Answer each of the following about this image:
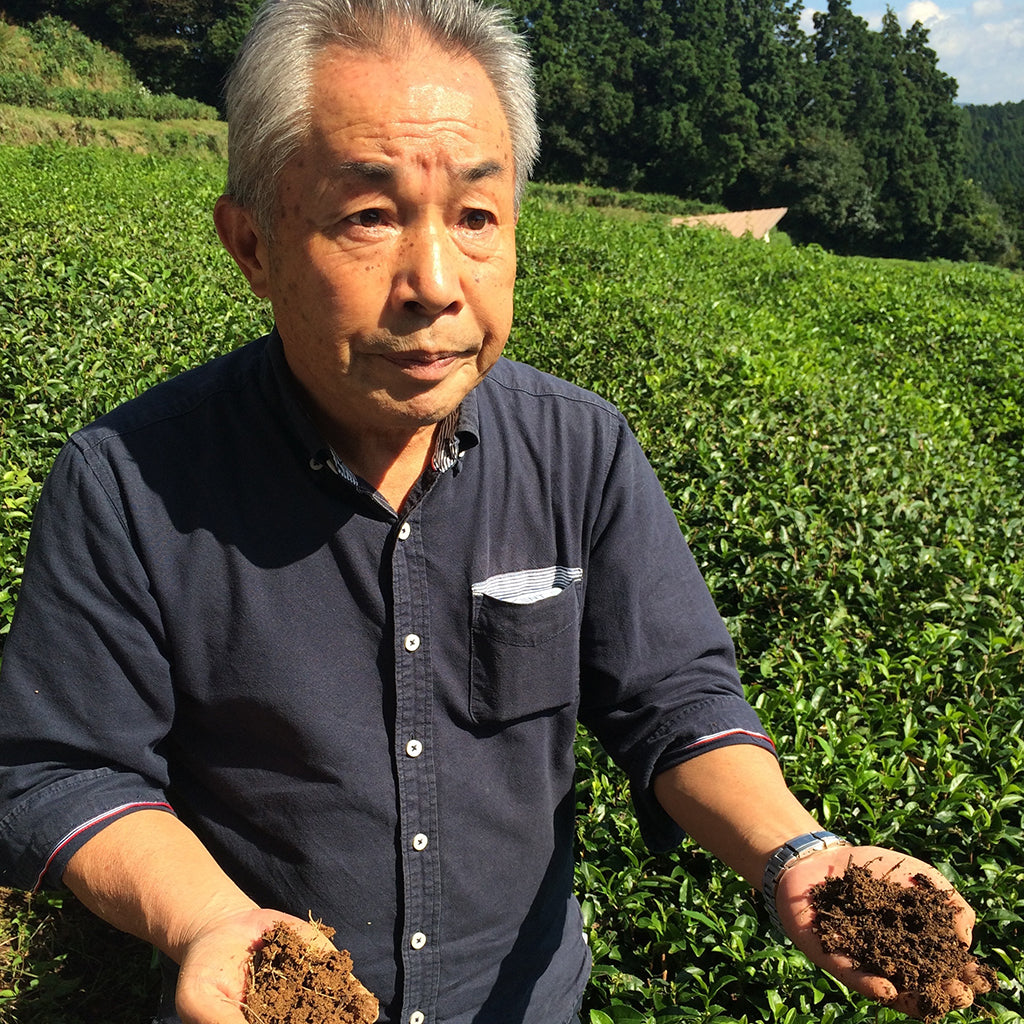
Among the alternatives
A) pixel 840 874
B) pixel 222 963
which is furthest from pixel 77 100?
pixel 840 874

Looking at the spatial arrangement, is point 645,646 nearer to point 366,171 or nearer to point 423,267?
point 423,267

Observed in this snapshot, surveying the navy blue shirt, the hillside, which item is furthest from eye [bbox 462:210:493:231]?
the hillside

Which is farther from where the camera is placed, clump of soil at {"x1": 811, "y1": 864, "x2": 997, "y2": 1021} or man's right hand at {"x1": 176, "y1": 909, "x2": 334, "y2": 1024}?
clump of soil at {"x1": 811, "y1": 864, "x2": 997, "y2": 1021}

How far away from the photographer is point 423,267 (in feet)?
4.13

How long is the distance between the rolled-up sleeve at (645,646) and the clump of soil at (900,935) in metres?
0.28

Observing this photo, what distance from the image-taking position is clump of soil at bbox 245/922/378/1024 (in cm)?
109

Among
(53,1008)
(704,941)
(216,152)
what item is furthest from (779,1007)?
(216,152)

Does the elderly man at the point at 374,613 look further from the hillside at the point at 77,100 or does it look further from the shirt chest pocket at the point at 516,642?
the hillside at the point at 77,100

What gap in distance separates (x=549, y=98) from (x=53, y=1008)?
2147 inches

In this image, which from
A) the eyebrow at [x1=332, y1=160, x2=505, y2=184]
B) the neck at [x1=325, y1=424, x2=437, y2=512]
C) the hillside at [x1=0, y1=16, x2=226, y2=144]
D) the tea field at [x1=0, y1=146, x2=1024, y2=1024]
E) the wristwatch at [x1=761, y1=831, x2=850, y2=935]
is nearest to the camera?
the eyebrow at [x1=332, y1=160, x2=505, y2=184]

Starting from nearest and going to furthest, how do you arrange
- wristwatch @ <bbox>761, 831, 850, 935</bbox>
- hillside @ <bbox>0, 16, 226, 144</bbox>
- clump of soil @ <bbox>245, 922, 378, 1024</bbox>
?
clump of soil @ <bbox>245, 922, 378, 1024</bbox> → wristwatch @ <bbox>761, 831, 850, 935</bbox> → hillside @ <bbox>0, 16, 226, 144</bbox>

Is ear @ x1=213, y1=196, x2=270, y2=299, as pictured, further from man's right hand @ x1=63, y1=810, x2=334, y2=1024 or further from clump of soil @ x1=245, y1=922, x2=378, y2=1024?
clump of soil @ x1=245, y1=922, x2=378, y2=1024

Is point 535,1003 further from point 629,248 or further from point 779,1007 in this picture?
point 629,248

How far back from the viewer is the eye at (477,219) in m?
1.31
